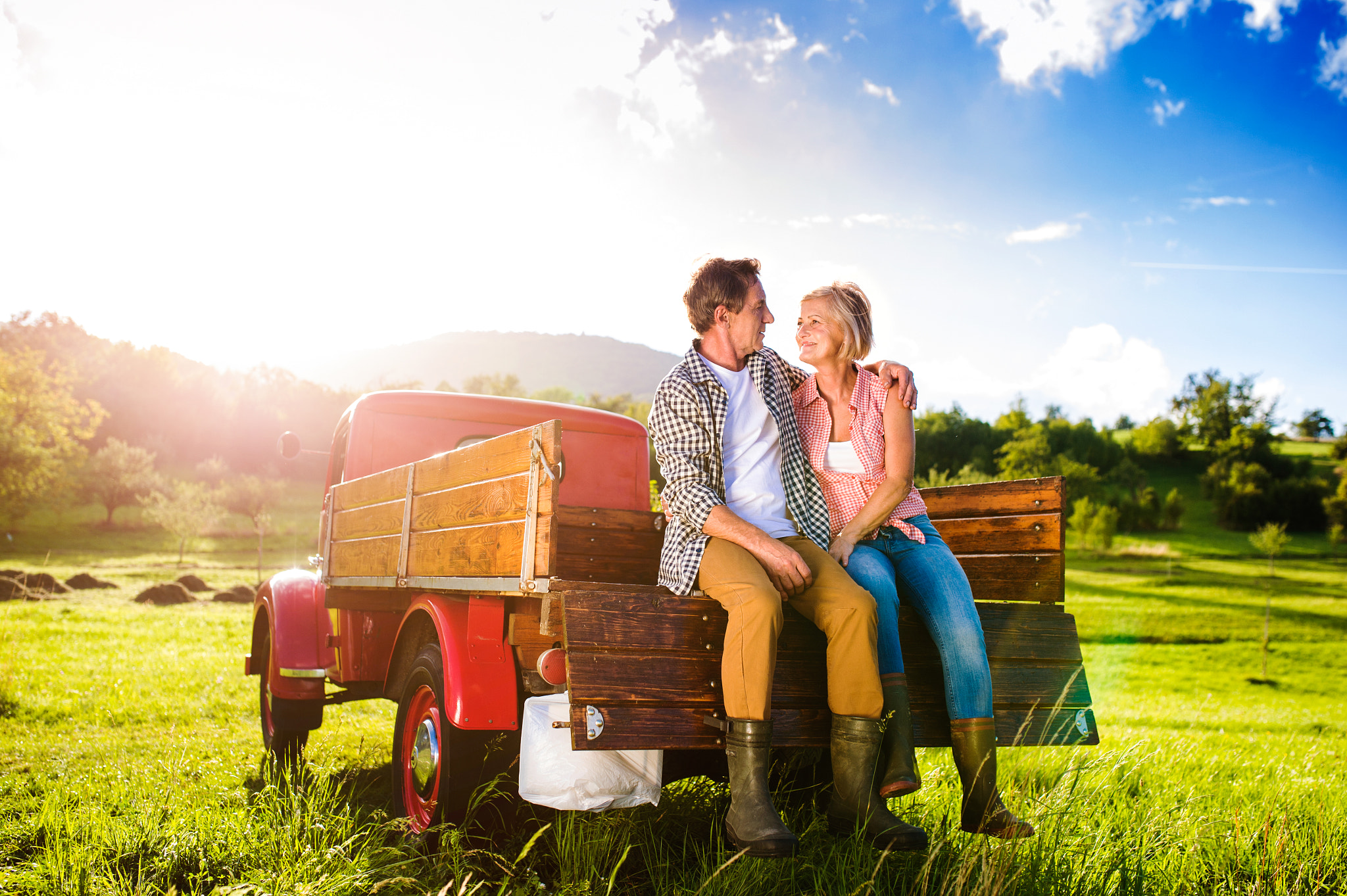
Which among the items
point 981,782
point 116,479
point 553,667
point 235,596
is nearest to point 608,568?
point 553,667

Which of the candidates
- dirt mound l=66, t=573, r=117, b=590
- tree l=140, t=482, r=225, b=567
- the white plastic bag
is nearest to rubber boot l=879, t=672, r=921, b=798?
the white plastic bag

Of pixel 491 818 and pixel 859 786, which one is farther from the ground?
pixel 859 786

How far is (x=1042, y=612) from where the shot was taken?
334 cm

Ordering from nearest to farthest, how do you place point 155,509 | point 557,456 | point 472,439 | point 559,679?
point 557,456 < point 559,679 < point 472,439 < point 155,509

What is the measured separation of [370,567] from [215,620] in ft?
45.9

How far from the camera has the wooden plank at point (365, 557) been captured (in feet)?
13.1

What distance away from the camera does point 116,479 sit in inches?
1891

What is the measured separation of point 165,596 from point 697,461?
67.2 feet

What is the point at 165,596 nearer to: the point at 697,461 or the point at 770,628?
the point at 697,461

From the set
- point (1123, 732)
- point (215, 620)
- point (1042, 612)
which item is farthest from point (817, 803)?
point (215, 620)

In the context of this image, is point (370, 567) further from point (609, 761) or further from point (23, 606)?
point (23, 606)

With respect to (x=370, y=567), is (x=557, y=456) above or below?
above

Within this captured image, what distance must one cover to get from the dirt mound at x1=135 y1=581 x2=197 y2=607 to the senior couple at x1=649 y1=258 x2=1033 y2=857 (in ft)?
64.6

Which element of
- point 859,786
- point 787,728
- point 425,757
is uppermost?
point 787,728
